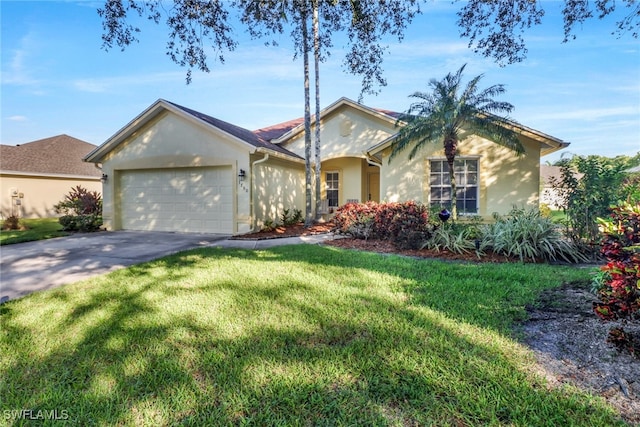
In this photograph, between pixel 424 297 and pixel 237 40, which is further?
pixel 237 40

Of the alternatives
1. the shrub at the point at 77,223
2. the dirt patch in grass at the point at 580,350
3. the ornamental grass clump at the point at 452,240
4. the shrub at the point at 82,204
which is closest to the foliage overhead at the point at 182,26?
the ornamental grass clump at the point at 452,240

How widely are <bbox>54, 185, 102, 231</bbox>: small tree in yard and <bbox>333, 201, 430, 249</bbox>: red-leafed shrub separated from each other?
10.2m

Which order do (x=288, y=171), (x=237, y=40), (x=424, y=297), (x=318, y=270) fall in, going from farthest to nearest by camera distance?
(x=288, y=171)
(x=237, y=40)
(x=318, y=270)
(x=424, y=297)

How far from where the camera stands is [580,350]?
2816 mm

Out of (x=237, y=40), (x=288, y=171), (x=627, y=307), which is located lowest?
(x=627, y=307)

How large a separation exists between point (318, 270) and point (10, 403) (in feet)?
13.5

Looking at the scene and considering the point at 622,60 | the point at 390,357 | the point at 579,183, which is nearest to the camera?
the point at 390,357

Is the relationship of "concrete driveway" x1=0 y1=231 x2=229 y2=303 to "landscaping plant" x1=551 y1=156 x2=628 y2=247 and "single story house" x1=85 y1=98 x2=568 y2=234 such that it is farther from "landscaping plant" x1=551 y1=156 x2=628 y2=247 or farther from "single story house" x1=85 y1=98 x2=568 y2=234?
"landscaping plant" x1=551 y1=156 x2=628 y2=247

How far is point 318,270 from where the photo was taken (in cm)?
570

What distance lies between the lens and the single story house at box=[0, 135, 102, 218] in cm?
1708

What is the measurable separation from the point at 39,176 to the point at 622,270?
24.7 meters

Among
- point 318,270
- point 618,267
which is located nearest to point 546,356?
point 618,267

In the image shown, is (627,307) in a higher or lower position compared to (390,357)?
higher

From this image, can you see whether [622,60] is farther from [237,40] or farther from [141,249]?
[141,249]
